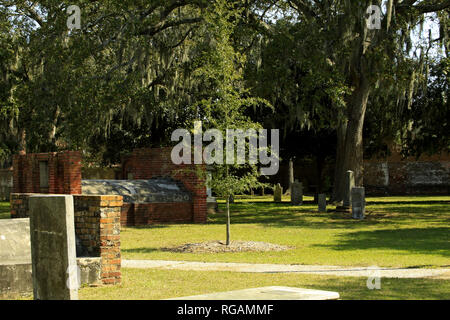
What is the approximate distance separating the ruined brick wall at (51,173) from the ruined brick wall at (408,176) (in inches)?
1126

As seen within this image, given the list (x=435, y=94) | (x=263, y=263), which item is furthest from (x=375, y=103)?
(x=263, y=263)

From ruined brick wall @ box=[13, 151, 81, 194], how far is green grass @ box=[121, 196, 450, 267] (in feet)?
8.21

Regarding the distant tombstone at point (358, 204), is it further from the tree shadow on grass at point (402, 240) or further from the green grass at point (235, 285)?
the green grass at point (235, 285)

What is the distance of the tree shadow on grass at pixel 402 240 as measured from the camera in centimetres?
1516

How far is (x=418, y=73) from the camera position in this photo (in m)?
25.3

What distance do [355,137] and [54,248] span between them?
22.6m

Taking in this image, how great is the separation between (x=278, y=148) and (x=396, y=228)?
14.1 meters

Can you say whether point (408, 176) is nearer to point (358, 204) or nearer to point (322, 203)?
point (322, 203)

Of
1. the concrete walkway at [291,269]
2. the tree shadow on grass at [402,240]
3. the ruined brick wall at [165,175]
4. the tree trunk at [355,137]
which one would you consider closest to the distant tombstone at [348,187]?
the tree trunk at [355,137]

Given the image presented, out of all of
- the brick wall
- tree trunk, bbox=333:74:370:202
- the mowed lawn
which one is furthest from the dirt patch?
tree trunk, bbox=333:74:370:202

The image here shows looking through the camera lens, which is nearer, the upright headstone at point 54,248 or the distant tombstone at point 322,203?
the upright headstone at point 54,248

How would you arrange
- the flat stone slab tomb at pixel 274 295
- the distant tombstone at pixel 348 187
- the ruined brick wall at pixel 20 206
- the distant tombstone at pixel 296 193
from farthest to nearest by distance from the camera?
the distant tombstone at pixel 296 193 < the distant tombstone at pixel 348 187 < the ruined brick wall at pixel 20 206 < the flat stone slab tomb at pixel 274 295

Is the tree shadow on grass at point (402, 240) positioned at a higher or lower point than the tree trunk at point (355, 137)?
lower

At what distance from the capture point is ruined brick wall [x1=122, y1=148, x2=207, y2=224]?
923 inches
